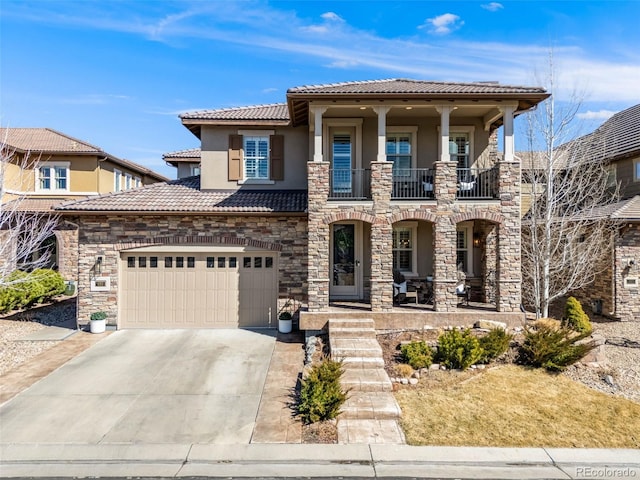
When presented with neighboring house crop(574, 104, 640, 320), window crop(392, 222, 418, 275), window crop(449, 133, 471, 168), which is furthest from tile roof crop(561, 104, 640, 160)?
window crop(392, 222, 418, 275)

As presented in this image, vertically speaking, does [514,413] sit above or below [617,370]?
below

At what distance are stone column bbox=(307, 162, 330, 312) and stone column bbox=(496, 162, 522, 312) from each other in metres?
5.38

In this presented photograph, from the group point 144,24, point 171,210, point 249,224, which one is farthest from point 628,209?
point 144,24

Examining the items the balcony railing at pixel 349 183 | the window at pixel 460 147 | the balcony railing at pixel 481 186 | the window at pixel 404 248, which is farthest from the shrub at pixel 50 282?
the window at pixel 460 147

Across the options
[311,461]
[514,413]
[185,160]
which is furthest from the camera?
[185,160]

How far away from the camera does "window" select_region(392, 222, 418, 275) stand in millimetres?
13531

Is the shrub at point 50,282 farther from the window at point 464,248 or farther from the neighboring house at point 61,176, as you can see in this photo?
the window at point 464,248

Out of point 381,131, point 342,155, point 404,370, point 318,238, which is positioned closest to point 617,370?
point 404,370

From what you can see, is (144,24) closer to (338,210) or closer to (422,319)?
(338,210)

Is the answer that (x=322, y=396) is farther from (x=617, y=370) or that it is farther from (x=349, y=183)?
(x=349, y=183)

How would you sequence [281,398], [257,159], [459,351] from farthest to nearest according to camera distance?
[257,159] → [459,351] → [281,398]

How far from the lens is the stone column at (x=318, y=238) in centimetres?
1120

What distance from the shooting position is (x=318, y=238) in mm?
11234

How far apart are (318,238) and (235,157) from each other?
5.29 metres
